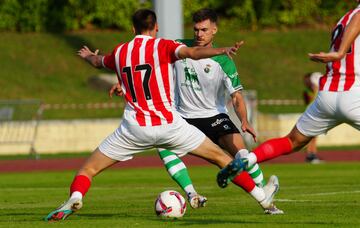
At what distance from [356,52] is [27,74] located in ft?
105

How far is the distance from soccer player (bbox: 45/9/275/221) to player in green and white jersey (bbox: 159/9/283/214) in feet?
5.47

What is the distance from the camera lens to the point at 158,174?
23500mm

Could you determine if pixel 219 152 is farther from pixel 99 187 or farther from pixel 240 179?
pixel 99 187

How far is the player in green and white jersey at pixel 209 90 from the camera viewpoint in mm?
13742

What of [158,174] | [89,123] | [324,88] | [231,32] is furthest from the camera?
[231,32]

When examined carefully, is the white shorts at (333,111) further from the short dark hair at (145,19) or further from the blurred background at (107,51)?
the blurred background at (107,51)

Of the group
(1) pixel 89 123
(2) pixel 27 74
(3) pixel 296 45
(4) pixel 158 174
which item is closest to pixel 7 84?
(2) pixel 27 74

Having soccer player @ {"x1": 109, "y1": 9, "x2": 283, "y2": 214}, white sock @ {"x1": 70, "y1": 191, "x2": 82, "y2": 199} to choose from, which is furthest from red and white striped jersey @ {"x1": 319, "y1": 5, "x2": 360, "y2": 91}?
white sock @ {"x1": 70, "y1": 191, "x2": 82, "y2": 199}

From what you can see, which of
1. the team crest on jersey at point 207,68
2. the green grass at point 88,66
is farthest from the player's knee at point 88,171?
the green grass at point 88,66

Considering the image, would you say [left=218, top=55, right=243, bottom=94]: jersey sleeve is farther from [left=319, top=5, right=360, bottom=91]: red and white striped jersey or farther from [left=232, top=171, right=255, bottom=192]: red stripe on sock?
[left=319, top=5, right=360, bottom=91]: red and white striped jersey

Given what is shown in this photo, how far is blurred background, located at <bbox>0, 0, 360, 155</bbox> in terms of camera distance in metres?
35.4

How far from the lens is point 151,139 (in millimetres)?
12031

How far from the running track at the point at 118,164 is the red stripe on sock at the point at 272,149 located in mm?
14822

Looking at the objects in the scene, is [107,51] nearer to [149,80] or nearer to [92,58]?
[92,58]
